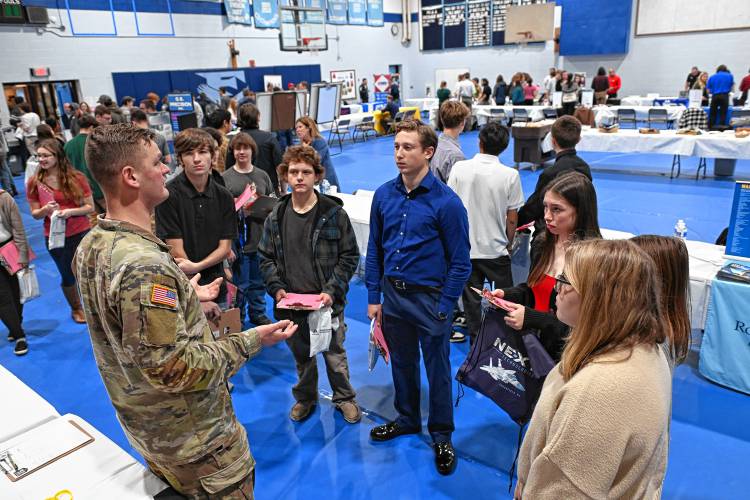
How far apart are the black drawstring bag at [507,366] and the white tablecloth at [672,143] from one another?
7.67 meters

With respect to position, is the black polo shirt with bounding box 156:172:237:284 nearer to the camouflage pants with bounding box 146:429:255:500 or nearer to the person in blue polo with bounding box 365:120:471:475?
the person in blue polo with bounding box 365:120:471:475

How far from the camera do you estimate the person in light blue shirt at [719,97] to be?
11898 millimetres

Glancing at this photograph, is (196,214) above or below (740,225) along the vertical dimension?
above

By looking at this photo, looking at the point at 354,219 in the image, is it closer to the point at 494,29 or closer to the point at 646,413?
the point at 646,413

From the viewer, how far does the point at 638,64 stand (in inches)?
700

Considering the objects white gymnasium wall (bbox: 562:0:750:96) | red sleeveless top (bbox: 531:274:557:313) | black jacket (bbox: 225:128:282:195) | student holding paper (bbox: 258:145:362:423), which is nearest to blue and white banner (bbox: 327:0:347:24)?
white gymnasium wall (bbox: 562:0:750:96)

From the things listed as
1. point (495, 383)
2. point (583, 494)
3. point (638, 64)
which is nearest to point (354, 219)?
point (495, 383)

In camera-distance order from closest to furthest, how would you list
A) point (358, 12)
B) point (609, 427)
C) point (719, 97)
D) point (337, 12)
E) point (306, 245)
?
point (609, 427)
point (306, 245)
point (719, 97)
point (337, 12)
point (358, 12)

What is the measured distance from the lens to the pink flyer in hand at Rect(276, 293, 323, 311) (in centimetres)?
282

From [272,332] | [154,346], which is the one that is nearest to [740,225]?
[272,332]

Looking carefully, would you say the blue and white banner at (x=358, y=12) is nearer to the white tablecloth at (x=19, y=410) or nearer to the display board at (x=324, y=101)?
the display board at (x=324, y=101)

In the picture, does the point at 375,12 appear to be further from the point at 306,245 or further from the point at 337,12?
the point at 306,245

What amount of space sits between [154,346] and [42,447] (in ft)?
2.87

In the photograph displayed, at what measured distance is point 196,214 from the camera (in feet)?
10.6
